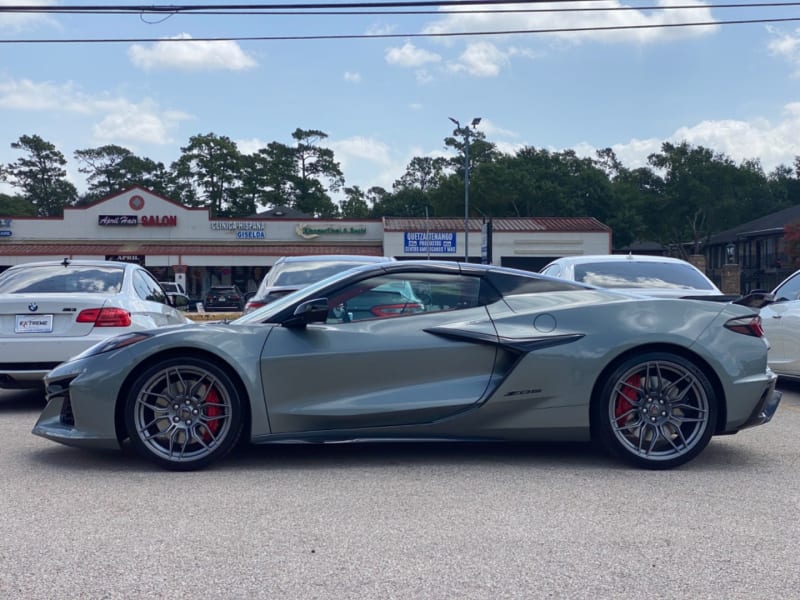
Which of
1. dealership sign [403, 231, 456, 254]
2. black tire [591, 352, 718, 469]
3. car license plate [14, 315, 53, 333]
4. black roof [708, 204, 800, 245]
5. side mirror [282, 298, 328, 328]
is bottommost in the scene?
black tire [591, 352, 718, 469]

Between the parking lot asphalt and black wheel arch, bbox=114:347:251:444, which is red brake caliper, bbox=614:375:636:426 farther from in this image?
black wheel arch, bbox=114:347:251:444

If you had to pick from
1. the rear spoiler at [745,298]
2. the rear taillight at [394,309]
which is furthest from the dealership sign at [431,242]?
the rear taillight at [394,309]

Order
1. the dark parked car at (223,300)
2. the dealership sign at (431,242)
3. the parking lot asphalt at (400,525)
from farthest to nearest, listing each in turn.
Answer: the dealership sign at (431,242) < the dark parked car at (223,300) < the parking lot asphalt at (400,525)

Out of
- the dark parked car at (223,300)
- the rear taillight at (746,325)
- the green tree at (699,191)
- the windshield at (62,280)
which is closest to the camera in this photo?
the rear taillight at (746,325)

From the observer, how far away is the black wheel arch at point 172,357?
16.5ft

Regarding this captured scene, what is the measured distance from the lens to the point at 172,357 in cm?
506

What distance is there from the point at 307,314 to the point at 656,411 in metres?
2.28

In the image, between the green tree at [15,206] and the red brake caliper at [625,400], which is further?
the green tree at [15,206]

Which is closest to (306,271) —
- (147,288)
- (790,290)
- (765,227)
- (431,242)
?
(147,288)

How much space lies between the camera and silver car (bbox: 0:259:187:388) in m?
7.30

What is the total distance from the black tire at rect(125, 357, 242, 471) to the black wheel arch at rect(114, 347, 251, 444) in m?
0.03

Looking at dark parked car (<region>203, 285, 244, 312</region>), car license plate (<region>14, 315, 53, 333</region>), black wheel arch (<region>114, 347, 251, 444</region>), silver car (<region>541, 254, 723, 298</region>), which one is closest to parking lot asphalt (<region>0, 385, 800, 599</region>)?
black wheel arch (<region>114, 347, 251, 444</region>)

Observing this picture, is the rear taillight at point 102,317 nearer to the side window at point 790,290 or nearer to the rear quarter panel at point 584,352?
the rear quarter panel at point 584,352

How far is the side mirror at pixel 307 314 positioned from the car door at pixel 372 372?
0.18 ft
